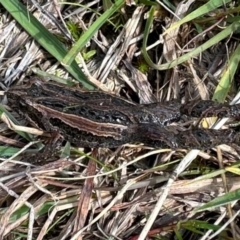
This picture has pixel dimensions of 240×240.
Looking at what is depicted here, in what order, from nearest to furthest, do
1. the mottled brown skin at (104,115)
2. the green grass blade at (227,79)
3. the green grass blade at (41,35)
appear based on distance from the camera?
the mottled brown skin at (104,115)
the green grass blade at (227,79)
the green grass blade at (41,35)

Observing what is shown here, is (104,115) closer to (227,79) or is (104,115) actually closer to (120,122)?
(120,122)

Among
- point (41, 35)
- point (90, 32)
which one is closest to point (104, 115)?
point (90, 32)

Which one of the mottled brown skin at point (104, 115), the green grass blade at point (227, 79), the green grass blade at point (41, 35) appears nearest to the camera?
the mottled brown skin at point (104, 115)

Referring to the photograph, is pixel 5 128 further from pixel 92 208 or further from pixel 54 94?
pixel 92 208

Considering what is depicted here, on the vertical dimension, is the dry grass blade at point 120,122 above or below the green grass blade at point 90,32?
below

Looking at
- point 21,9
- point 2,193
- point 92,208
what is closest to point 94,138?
point 92,208

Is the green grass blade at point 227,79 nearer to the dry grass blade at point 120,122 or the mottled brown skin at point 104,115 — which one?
the dry grass blade at point 120,122

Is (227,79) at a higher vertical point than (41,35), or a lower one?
lower

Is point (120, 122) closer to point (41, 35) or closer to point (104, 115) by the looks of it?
point (104, 115)

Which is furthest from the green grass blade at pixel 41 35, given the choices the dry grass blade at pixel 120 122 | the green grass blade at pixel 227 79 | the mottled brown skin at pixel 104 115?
the green grass blade at pixel 227 79

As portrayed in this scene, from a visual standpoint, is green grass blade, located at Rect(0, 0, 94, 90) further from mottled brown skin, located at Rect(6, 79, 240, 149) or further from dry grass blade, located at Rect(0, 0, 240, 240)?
mottled brown skin, located at Rect(6, 79, 240, 149)

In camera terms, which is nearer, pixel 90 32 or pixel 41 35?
pixel 90 32

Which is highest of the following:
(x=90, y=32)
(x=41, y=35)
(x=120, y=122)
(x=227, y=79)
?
(x=41, y=35)
